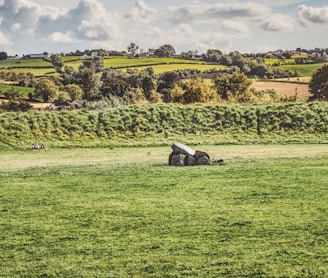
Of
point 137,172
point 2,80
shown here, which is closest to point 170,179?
point 137,172

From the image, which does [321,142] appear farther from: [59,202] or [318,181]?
[59,202]

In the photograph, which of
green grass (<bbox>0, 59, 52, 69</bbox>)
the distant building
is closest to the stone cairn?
green grass (<bbox>0, 59, 52, 69</bbox>)

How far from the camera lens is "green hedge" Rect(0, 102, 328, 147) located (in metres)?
41.1

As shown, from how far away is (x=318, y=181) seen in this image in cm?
1886

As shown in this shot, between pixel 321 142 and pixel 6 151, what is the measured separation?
23.5 m

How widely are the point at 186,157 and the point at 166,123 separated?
18589 mm

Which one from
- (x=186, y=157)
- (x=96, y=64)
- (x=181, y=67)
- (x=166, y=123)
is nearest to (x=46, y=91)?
(x=96, y=64)

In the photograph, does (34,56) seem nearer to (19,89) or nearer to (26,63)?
(26,63)

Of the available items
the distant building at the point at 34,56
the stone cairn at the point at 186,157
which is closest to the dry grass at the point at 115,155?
the stone cairn at the point at 186,157

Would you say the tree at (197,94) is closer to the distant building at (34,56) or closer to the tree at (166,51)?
the tree at (166,51)

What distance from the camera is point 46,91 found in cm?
8662

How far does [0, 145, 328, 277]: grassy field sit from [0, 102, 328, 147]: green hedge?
55.3ft

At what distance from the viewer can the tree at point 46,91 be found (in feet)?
282

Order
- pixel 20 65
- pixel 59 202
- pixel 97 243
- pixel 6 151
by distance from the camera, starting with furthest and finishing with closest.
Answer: pixel 20 65
pixel 6 151
pixel 59 202
pixel 97 243
